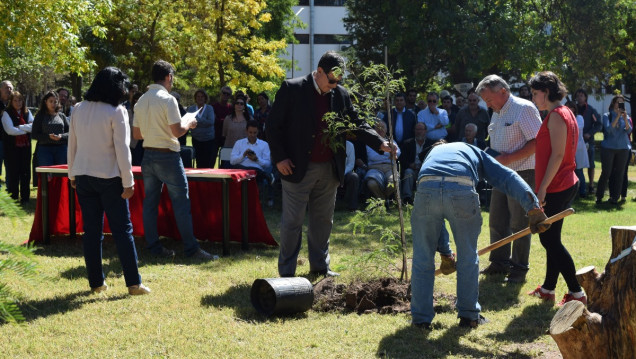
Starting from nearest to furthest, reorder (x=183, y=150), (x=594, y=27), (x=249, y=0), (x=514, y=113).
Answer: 1. (x=514, y=113)
2. (x=183, y=150)
3. (x=249, y=0)
4. (x=594, y=27)

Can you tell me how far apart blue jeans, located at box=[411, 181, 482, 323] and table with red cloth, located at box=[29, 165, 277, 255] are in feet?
10.8

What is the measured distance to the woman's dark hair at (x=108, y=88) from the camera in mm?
6168

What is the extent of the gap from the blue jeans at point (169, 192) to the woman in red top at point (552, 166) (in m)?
3.74

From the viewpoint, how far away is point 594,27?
69.4ft

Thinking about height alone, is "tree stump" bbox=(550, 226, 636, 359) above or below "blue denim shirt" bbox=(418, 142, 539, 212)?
below

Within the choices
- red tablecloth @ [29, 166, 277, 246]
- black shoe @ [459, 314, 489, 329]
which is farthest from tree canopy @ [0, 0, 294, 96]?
black shoe @ [459, 314, 489, 329]

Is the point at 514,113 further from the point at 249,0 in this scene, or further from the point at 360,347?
the point at 249,0

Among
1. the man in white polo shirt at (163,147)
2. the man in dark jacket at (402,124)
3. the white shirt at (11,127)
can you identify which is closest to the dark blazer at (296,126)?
the man in white polo shirt at (163,147)

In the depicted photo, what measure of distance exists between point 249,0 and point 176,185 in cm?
1292

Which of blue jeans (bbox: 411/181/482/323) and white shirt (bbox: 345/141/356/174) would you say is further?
white shirt (bbox: 345/141/356/174)

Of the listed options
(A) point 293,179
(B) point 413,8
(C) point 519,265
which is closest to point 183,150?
(A) point 293,179

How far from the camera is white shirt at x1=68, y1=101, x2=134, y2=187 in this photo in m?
6.15

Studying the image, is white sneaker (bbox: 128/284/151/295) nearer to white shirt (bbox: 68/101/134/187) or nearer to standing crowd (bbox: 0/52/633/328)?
standing crowd (bbox: 0/52/633/328)

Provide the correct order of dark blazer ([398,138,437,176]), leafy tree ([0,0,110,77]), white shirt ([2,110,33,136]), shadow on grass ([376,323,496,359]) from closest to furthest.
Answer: shadow on grass ([376,323,496,359]), white shirt ([2,110,33,136]), leafy tree ([0,0,110,77]), dark blazer ([398,138,437,176])
